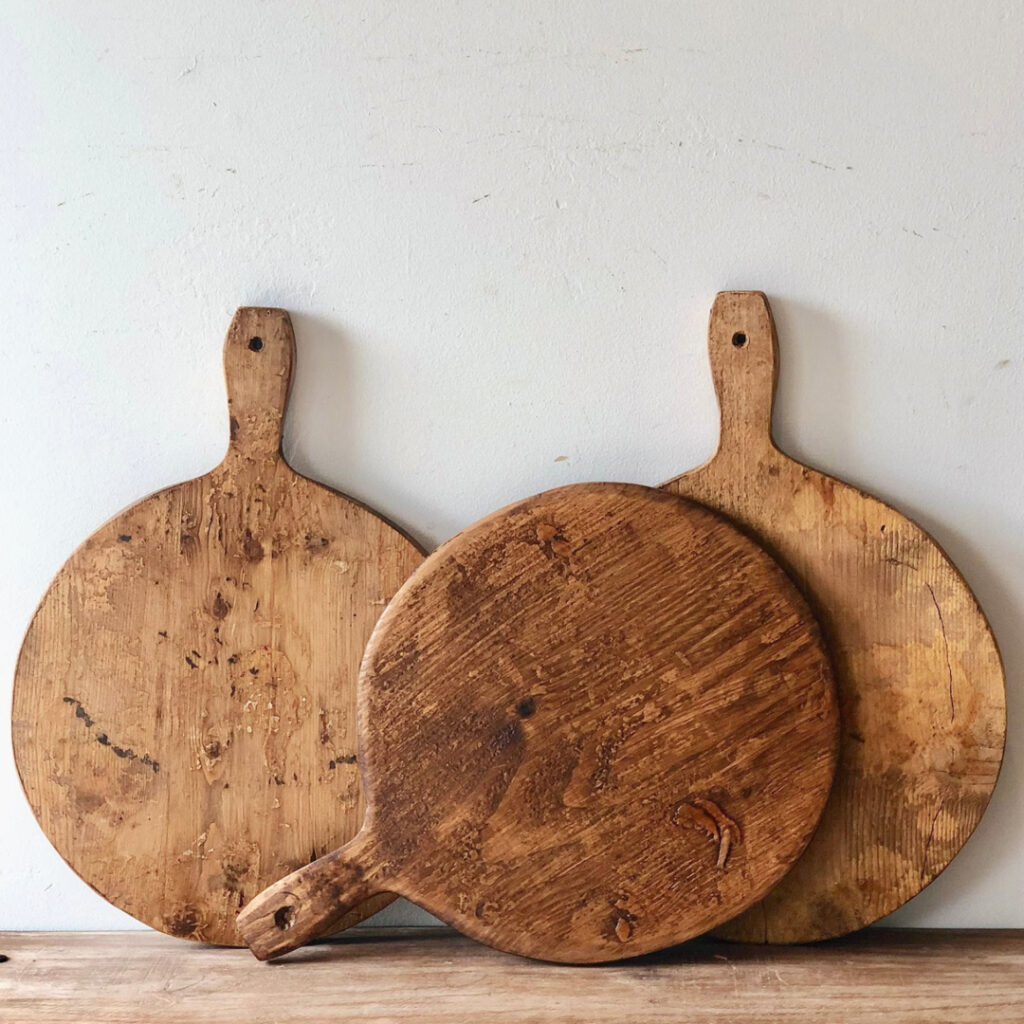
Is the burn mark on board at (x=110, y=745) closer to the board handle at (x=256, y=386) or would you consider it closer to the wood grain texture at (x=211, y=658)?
the wood grain texture at (x=211, y=658)

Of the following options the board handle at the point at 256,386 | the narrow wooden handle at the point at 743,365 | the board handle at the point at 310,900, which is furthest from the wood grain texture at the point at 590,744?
the board handle at the point at 256,386

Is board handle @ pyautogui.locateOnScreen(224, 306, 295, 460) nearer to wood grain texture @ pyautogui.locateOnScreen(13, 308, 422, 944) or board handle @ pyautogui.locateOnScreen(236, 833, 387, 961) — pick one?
wood grain texture @ pyautogui.locateOnScreen(13, 308, 422, 944)

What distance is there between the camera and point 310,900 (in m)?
0.84

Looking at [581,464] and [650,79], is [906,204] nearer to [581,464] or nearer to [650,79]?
[650,79]

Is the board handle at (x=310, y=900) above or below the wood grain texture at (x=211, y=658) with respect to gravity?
below

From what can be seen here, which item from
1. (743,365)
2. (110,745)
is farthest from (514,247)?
(110,745)

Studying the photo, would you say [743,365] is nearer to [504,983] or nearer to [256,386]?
[256,386]

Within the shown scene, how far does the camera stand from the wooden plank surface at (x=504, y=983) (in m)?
0.80

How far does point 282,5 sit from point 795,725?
2.64ft

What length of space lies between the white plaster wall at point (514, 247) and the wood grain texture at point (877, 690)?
0.05 meters

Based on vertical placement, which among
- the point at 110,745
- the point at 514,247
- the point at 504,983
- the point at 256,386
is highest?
the point at 514,247

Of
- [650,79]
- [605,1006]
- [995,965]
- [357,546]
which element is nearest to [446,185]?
[650,79]

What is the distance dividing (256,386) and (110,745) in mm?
358

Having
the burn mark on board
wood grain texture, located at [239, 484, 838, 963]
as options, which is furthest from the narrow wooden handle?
the burn mark on board
